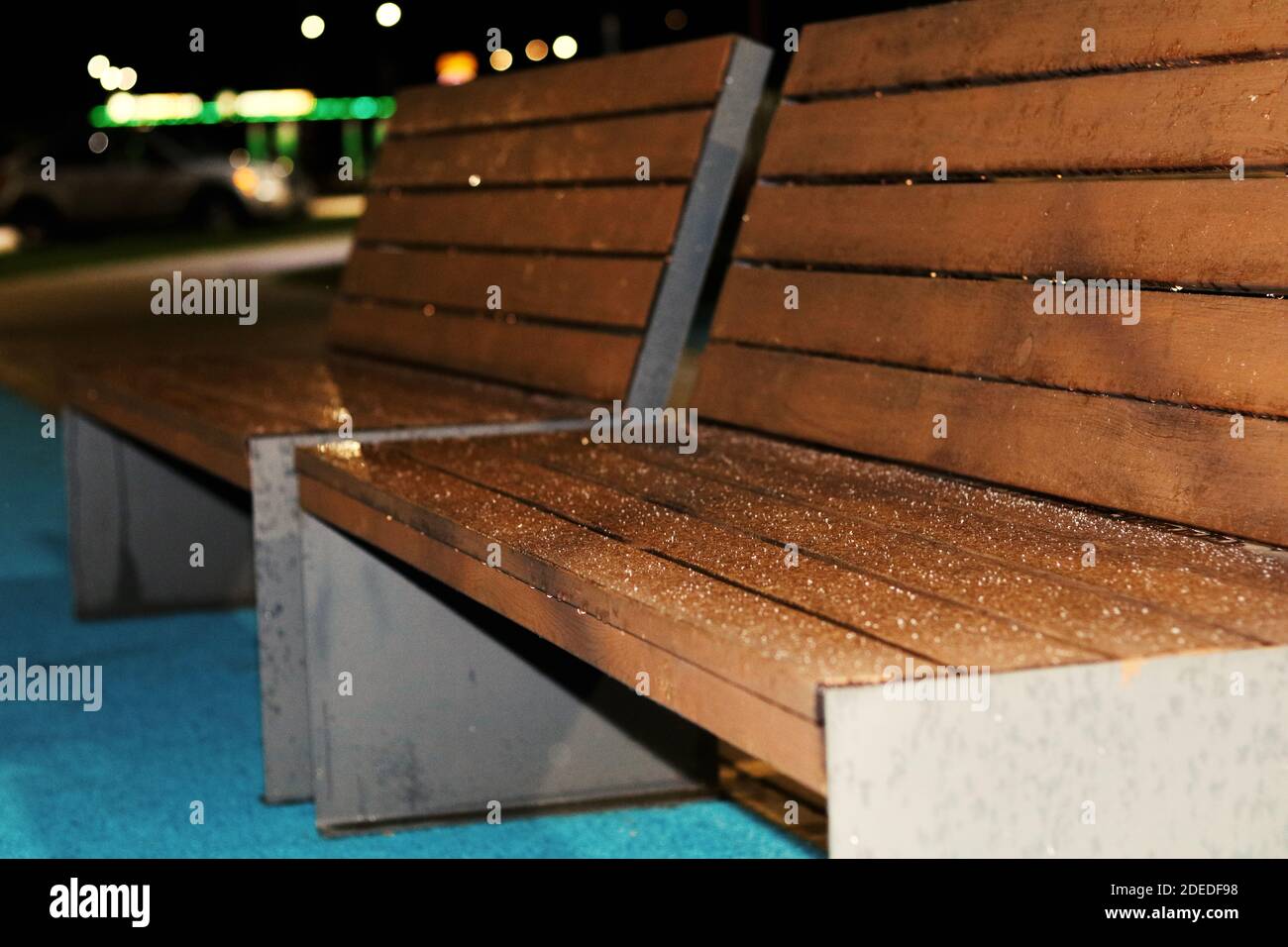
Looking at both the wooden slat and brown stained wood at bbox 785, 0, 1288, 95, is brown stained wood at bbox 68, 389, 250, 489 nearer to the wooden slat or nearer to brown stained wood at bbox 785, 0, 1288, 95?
the wooden slat

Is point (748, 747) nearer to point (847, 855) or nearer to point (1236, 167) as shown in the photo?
point (847, 855)

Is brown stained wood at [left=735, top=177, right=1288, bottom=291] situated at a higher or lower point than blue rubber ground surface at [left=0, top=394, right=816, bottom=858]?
higher

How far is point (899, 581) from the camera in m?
2.02

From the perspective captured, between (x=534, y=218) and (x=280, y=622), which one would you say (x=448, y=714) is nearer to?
(x=280, y=622)

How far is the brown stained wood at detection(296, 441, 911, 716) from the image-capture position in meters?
1.71

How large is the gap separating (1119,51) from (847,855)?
4.78 feet

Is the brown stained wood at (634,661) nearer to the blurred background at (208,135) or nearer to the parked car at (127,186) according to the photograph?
the blurred background at (208,135)

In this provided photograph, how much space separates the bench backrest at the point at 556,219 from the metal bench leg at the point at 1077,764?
2073 millimetres

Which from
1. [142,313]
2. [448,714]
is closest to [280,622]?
[448,714]

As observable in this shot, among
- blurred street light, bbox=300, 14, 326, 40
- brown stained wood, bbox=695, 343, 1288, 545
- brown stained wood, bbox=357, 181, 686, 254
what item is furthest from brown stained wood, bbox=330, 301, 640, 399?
blurred street light, bbox=300, 14, 326, 40

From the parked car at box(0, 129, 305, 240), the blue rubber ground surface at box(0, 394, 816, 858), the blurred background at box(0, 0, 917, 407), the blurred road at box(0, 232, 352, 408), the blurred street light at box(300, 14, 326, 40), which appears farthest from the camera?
the blurred street light at box(300, 14, 326, 40)

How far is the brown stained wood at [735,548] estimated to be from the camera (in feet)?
5.69

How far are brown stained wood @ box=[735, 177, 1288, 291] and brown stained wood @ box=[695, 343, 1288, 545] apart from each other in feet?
0.60

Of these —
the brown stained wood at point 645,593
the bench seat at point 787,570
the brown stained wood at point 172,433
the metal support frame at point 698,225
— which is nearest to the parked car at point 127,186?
the brown stained wood at point 172,433
